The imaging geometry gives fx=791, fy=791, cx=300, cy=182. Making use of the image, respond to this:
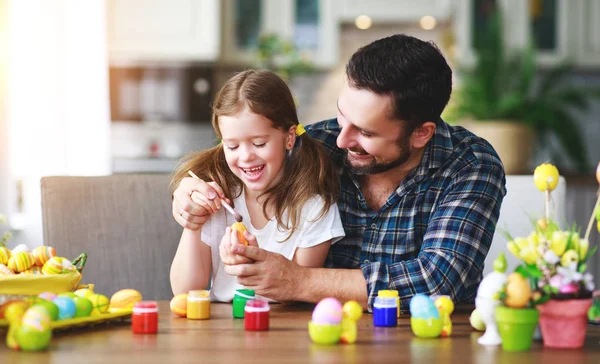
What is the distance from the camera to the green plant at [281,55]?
183 inches

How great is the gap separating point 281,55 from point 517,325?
12.3ft

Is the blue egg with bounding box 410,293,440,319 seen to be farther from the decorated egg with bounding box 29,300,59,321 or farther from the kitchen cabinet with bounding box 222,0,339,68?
the kitchen cabinet with bounding box 222,0,339,68

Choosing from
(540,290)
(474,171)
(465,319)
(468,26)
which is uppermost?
(468,26)

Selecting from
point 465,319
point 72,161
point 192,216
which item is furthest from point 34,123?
point 465,319

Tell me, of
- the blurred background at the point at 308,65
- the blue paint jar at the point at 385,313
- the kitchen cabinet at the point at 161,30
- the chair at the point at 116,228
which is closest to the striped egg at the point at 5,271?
the chair at the point at 116,228

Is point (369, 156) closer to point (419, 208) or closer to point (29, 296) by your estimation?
point (419, 208)

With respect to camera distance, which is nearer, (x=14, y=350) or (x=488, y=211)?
(x=14, y=350)

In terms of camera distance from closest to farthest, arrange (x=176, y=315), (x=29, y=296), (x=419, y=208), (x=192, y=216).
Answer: (x=29, y=296) → (x=176, y=315) → (x=192, y=216) → (x=419, y=208)

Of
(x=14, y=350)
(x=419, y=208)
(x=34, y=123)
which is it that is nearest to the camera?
(x=14, y=350)

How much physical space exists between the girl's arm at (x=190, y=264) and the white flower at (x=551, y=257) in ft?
2.60

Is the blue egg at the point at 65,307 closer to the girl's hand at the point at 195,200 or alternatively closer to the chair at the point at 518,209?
the girl's hand at the point at 195,200

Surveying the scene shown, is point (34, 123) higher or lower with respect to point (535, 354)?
higher

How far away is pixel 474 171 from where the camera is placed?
167 cm

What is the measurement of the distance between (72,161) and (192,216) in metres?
1.90
